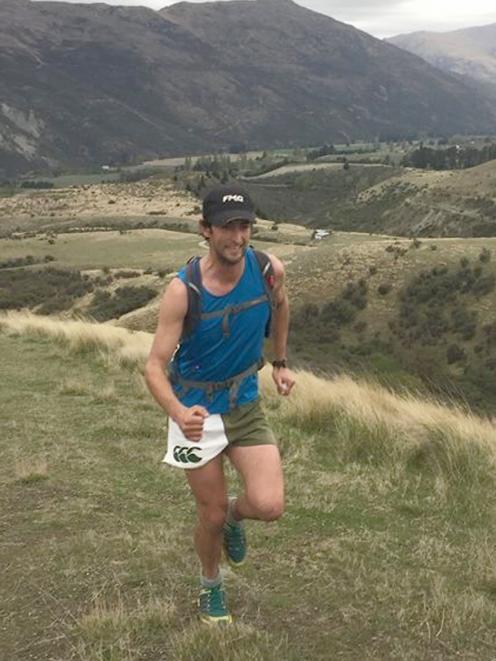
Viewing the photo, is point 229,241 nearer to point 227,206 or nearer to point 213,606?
point 227,206

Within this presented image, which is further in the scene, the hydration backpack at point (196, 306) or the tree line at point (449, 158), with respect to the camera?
the tree line at point (449, 158)

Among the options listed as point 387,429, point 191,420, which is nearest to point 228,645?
point 191,420

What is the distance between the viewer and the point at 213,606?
3.71 meters

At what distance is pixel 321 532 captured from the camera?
4.93 metres

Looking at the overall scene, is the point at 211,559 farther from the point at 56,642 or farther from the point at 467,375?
the point at 467,375

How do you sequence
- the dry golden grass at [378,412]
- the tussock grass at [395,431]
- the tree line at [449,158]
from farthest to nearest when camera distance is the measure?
the tree line at [449,158], the dry golden grass at [378,412], the tussock grass at [395,431]

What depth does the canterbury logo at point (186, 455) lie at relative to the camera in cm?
354

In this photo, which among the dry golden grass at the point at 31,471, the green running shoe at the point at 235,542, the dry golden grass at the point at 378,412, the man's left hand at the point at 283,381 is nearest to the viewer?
the green running shoe at the point at 235,542

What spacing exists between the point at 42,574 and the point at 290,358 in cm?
1980

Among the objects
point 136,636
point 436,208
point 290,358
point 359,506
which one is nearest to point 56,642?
point 136,636

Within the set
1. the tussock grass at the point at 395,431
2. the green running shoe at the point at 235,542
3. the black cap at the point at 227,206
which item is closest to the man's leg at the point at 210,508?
the green running shoe at the point at 235,542

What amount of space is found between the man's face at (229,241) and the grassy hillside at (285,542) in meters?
1.75

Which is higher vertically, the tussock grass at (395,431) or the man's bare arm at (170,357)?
the man's bare arm at (170,357)

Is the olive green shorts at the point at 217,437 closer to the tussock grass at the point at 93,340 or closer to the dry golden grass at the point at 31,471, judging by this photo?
the dry golden grass at the point at 31,471
